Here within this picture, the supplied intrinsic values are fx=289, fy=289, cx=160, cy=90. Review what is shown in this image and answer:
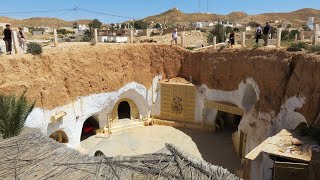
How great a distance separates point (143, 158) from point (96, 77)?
1327cm

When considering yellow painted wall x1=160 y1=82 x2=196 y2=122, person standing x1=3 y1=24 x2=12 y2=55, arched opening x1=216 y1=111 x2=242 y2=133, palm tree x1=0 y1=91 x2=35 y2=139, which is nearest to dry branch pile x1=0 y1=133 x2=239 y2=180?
palm tree x1=0 y1=91 x2=35 y2=139

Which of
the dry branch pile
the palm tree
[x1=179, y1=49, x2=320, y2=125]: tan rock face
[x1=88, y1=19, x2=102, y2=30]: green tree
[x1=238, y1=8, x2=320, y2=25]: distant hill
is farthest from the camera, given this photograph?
[x1=238, y1=8, x2=320, y2=25]: distant hill

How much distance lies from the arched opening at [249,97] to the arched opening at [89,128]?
10463mm

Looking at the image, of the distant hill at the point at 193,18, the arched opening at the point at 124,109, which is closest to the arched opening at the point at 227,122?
the arched opening at the point at 124,109

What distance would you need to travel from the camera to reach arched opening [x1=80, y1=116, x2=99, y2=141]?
20.5 metres

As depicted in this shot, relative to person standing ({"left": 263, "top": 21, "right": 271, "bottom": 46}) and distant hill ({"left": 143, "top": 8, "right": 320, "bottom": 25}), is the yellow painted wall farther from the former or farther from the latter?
distant hill ({"left": 143, "top": 8, "right": 320, "bottom": 25})

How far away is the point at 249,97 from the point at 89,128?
11317 mm

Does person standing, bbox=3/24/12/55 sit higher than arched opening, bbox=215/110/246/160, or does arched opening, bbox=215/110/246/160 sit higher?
person standing, bbox=3/24/12/55

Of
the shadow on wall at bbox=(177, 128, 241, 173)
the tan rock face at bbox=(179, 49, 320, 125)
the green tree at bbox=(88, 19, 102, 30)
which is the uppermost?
the green tree at bbox=(88, 19, 102, 30)

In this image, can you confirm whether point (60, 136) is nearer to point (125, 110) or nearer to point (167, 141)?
point (125, 110)

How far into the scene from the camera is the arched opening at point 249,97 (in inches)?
740

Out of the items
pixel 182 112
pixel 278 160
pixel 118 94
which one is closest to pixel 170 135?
pixel 182 112

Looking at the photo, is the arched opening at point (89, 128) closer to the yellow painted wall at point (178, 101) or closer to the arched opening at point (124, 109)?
the arched opening at point (124, 109)

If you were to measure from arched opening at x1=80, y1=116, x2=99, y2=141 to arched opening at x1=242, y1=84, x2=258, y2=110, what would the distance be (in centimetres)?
1046
